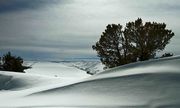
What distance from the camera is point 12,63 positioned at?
126 feet

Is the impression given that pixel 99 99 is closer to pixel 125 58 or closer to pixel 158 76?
pixel 158 76

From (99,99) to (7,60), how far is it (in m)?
34.7

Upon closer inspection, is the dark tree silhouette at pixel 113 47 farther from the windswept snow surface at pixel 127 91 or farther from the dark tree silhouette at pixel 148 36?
the windswept snow surface at pixel 127 91

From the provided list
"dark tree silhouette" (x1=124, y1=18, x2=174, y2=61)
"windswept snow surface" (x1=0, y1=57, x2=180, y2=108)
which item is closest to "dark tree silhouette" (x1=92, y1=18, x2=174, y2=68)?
"dark tree silhouette" (x1=124, y1=18, x2=174, y2=61)

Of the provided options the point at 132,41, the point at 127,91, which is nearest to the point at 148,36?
the point at 132,41

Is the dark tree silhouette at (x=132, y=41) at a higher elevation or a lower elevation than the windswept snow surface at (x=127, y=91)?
higher

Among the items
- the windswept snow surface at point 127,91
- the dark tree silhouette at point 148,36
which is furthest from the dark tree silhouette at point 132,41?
the windswept snow surface at point 127,91

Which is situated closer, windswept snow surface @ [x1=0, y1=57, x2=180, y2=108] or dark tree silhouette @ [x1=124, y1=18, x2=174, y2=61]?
windswept snow surface @ [x1=0, y1=57, x2=180, y2=108]

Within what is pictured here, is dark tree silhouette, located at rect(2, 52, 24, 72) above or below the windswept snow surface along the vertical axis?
above

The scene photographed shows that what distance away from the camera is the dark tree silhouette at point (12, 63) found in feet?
125

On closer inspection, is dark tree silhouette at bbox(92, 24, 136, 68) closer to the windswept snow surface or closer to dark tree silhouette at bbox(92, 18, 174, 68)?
dark tree silhouette at bbox(92, 18, 174, 68)

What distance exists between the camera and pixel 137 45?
115 feet

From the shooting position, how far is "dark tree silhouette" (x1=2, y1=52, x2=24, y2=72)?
→ 38031 millimetres

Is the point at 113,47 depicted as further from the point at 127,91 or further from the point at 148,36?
the point at 127,91
